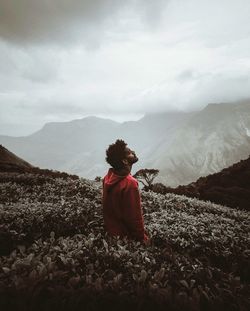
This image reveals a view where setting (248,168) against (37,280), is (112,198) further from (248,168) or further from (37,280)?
(248,168)

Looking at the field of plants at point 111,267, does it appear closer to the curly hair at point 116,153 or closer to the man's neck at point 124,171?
the man's neck at point 124,171

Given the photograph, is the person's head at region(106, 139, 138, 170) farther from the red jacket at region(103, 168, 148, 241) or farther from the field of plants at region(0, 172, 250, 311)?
the field of plants at region(0, 172, 250, 311)

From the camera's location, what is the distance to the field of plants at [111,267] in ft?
13.2

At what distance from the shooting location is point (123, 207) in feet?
23.8

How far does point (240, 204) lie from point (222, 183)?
2824mm

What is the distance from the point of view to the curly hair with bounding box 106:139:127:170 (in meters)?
7.20

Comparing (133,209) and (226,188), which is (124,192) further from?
(226,188)

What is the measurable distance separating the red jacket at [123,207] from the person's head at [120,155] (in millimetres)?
270

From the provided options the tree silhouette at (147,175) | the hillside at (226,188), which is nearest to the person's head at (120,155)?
the hillside at (226,188)

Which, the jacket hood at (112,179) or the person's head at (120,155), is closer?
the person's head at (120,155)

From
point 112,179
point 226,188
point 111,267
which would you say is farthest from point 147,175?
point 111,267

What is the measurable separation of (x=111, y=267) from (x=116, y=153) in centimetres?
253

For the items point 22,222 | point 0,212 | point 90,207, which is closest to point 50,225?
point 22,222

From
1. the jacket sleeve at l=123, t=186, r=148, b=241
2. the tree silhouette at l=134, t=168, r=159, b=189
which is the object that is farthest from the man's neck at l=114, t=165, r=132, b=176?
the tree silhouette at l=134, t=168, r=159, b=189
